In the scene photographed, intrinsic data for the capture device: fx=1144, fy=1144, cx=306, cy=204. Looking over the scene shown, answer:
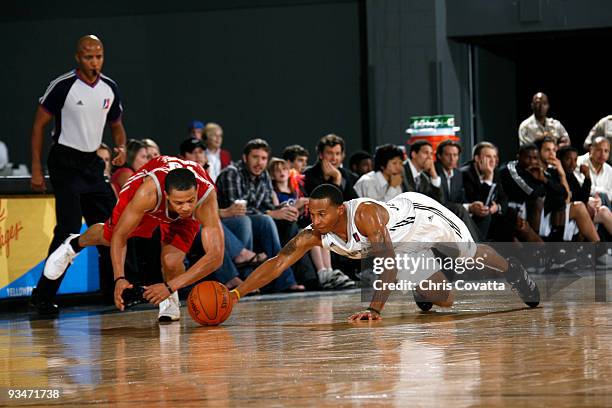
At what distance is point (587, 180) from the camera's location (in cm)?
1245

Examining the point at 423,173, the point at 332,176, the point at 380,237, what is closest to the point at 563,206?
the point at 423,173

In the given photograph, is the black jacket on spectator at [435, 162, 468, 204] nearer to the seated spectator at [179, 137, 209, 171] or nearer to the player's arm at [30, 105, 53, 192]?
the seated spectator at [179, 137, 209, 171]

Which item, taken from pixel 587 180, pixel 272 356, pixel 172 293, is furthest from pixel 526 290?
pixel 587 180

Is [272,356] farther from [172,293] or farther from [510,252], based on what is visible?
[510,252]

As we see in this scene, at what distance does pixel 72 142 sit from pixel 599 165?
6.82 metres

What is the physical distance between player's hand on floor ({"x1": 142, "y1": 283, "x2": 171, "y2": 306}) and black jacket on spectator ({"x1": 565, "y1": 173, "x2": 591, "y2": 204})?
261 inches

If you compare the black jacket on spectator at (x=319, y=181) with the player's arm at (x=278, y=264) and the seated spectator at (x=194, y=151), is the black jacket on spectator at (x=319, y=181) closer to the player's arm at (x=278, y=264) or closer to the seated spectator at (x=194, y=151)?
the seated spectator at (x=194, y=151)

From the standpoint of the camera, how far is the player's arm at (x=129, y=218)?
6.94 meters

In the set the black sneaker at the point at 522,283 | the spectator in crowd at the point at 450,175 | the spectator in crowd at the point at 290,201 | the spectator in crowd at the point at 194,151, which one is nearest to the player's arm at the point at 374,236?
the black sneaker at the point at 522,283

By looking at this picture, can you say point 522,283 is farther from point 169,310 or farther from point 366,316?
point 169,310

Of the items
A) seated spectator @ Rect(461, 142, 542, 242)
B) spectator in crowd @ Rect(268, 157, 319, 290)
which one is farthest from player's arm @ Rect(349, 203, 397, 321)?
seated spectator @ Rect(461, 142, 542, 242)

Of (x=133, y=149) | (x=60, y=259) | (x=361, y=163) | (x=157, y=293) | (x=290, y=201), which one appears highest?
(x=133, y=149)

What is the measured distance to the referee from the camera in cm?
826

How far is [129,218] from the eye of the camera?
6980 millimetres
